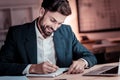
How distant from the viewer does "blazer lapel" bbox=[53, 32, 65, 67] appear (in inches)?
92.7

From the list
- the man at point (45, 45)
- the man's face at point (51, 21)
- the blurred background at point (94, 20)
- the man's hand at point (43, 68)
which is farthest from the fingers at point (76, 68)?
the blurred background at point (94, 20)

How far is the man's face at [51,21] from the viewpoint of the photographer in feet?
7.19

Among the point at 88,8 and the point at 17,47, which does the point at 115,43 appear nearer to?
the point at 88,8

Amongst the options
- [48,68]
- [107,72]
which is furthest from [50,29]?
[107,72]

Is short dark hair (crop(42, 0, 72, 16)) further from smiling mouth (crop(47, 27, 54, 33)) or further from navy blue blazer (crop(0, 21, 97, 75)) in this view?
navy blue blazer (crop(0, 21, 97, 75))

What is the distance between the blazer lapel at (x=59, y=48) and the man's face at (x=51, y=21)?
151 millimetres

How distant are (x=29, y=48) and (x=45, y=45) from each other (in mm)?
139

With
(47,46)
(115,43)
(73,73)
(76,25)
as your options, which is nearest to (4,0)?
(76,25)

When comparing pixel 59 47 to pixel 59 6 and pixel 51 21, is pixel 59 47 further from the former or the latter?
pixel 59 6

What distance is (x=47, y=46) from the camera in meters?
2.35

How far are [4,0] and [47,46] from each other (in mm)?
2812

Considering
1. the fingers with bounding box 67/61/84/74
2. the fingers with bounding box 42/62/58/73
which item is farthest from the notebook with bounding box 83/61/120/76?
the fingers with bounding box 42/62/58/73

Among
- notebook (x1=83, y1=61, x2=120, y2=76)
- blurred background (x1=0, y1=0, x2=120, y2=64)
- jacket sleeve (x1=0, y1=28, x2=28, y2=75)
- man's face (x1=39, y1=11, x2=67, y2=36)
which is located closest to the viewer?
notebook (x1=83, y1=61, x2=120, y2=76)

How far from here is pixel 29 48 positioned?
2275mm
